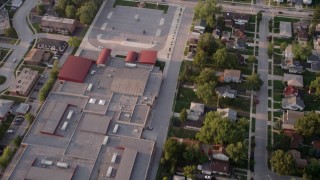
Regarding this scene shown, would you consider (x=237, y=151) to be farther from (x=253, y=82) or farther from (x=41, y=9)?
(x=41, y=9)

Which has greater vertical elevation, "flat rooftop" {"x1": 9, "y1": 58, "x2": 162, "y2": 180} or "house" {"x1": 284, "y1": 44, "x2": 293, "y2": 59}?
"house" {"x1": 284, "y1": 44, "x2": 293, "y2": 59}

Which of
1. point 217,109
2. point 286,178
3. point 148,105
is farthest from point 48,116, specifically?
point 286,178

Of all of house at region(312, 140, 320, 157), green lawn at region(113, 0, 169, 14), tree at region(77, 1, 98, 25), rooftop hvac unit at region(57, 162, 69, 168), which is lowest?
rooftop hvac unit at region(57, 162, 69, 168)

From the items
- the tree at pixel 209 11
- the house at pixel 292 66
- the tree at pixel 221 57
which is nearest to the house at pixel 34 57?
the tree at pixel 221 57

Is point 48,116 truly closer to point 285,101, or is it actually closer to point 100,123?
point 100,123

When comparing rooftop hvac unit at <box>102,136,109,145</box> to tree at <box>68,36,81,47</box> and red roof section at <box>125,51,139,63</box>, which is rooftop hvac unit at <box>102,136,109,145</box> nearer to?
red roof section at <box>125,51,139,63</box>

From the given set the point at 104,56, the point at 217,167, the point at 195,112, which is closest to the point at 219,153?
the point at 217,167

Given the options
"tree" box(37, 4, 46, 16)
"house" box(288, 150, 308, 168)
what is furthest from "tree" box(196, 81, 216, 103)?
"tree" box(37, 4, 46, 16)
